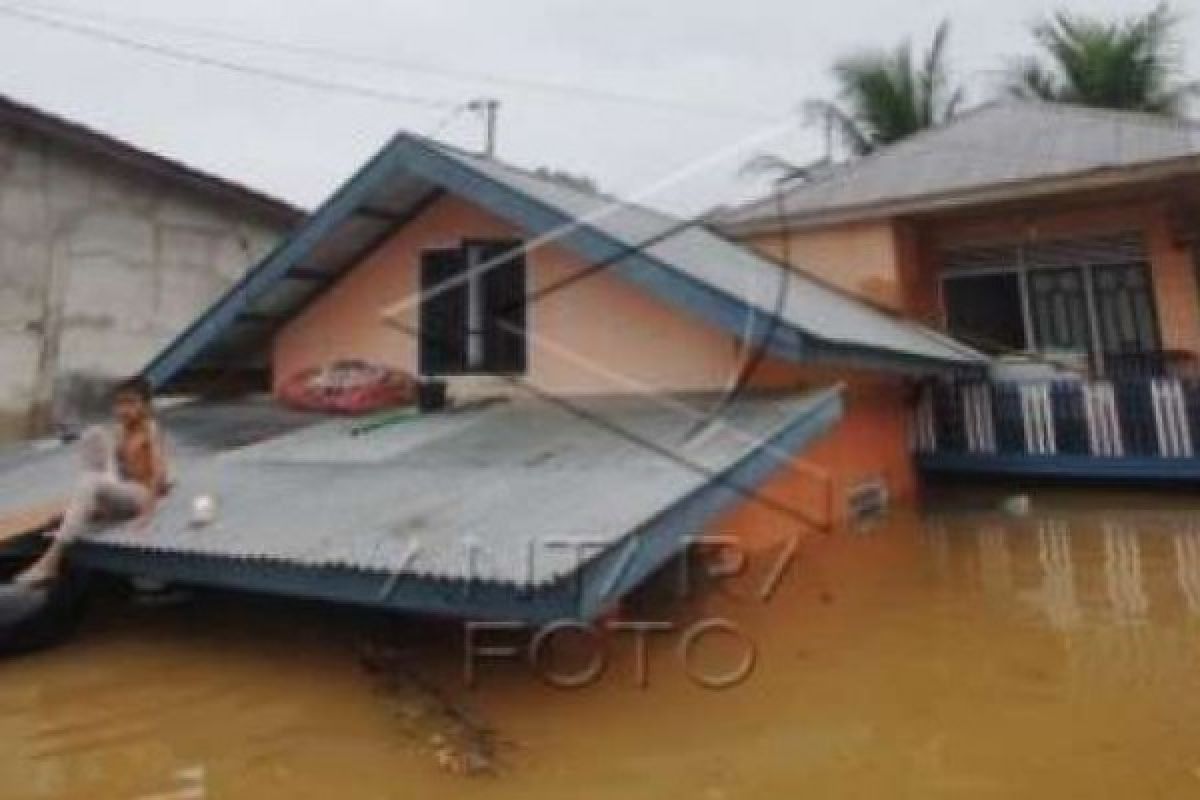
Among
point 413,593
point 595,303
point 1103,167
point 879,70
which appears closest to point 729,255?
point 595,303

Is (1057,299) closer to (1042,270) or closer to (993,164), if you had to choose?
(1042,270)

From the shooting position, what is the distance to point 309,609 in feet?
24.7

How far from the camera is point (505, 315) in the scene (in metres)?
9.92

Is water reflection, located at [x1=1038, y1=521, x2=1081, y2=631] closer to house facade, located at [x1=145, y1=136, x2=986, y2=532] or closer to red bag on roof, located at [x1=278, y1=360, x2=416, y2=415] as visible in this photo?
house facade, located at [x1=145, y1=136, x2=986, y2=532]

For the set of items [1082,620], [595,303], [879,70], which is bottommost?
[1082,620]

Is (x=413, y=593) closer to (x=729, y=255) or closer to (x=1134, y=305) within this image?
(x=729, y=255)

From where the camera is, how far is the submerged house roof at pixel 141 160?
11898mm

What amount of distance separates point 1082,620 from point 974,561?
6.25 feet

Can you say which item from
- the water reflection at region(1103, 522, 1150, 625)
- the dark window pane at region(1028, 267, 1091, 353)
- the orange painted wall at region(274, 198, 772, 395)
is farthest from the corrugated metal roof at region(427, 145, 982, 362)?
the water reflection at region(1103, 522, 1150, 625)

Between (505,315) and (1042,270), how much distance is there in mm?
7433

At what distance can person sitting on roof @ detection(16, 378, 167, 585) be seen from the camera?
6609 millimetres

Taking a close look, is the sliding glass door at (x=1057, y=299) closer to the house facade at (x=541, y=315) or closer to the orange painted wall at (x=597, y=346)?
the house facade at (x=541, y=315)

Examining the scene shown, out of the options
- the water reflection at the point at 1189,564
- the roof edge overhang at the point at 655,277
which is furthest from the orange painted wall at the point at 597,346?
the water reflection at the point at 1189,564

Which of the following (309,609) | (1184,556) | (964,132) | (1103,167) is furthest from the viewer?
(964,132)
